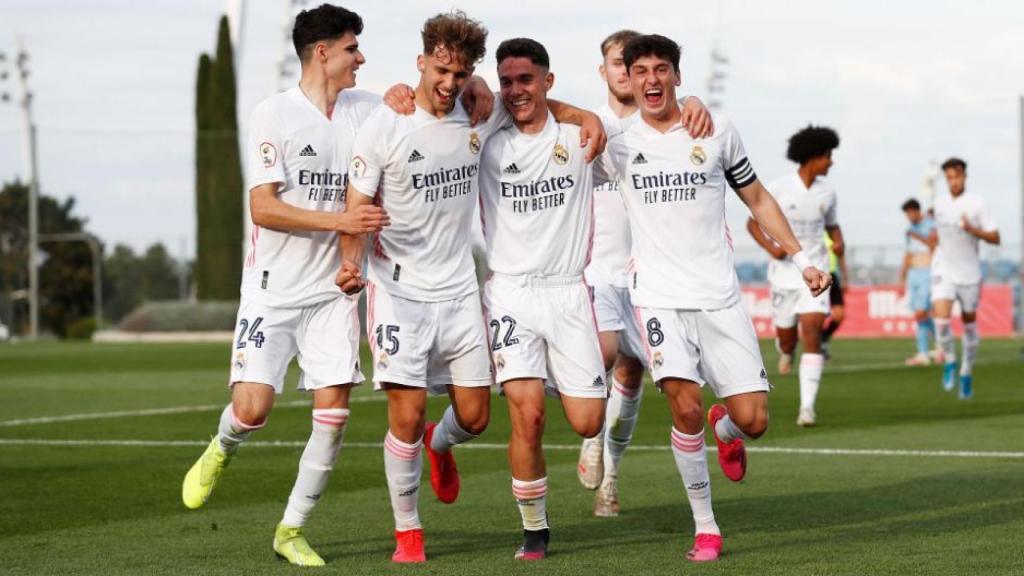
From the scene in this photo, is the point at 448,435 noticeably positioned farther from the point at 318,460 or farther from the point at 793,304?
the point at 793,304

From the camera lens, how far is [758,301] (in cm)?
4231

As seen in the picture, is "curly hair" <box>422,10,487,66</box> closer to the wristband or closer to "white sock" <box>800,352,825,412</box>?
the wristband

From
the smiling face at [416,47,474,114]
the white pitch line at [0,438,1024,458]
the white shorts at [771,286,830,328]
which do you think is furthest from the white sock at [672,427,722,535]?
A: the white shorts at [771,286,830,328]

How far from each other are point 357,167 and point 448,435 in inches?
62.0

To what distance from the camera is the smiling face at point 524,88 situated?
8.12m

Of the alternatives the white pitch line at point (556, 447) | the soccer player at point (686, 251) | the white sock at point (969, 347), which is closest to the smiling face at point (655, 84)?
the soccer player at point (686, 251)

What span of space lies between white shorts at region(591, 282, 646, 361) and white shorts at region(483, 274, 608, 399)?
1449 mm

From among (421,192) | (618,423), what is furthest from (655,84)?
(618,423)

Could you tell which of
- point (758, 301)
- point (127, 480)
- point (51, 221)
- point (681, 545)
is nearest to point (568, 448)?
point (127, 480)

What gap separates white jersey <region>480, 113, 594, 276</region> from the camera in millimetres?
8125

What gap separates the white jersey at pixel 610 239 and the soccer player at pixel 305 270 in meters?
2.11

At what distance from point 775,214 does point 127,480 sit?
496 centimetres

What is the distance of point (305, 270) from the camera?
8141 mm

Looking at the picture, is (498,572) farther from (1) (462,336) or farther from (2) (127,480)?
(2) (127,480)
